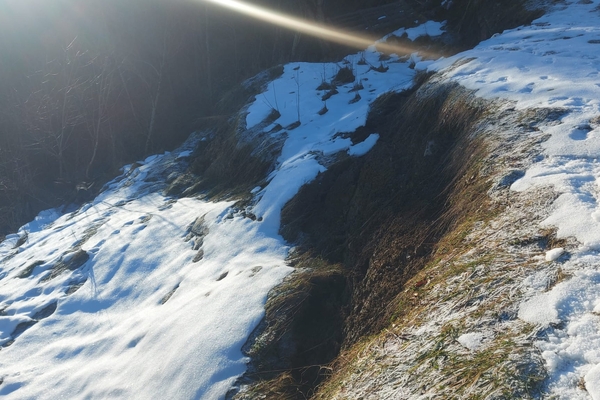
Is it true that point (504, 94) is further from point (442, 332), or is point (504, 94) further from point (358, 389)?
point (358, 389)

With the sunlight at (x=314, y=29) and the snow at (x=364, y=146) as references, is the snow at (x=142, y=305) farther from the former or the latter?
the sunlight at (x=314, y=29)

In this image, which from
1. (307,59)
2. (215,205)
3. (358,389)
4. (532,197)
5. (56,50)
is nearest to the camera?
Answer: (358,389)

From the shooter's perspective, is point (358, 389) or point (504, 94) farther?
point (504, 94)

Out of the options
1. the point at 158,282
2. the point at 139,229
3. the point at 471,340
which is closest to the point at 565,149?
the point at 471,340

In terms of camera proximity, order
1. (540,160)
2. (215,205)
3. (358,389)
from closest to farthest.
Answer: (358,389) → (540,160) → (215,205)

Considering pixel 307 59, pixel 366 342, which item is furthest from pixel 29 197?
pixel 366 342

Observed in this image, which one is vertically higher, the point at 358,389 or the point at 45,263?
the point at 358,389
